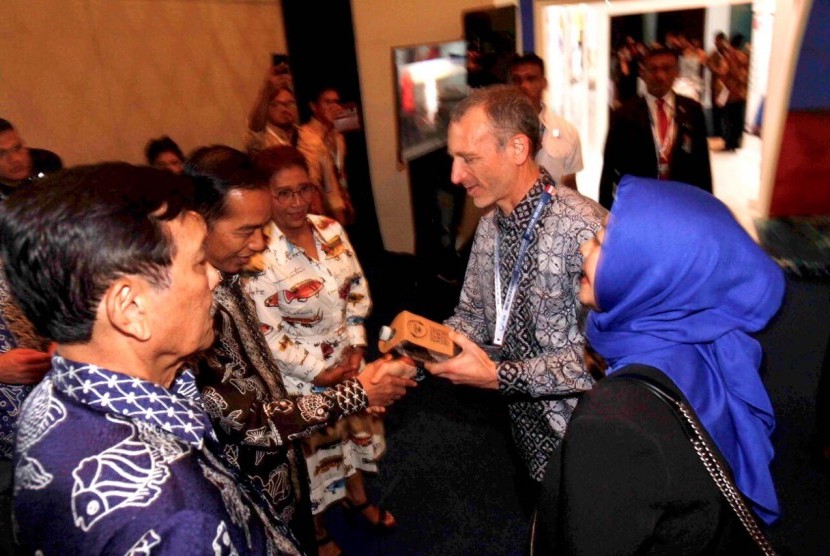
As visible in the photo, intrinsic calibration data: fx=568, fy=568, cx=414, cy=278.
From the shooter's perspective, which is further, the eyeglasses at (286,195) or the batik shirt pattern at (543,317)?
the eyeglasses at (286,195)

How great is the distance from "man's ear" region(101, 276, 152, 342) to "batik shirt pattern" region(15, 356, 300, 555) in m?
0.07

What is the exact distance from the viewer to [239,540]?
0.85 meters

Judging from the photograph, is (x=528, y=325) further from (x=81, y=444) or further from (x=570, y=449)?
(x=81, y=444)

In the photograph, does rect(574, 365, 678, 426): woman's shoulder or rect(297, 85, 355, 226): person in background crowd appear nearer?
rect(574, 365, 678, 426): woman's shoulder

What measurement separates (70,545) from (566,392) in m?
1.34

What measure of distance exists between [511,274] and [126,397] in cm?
130

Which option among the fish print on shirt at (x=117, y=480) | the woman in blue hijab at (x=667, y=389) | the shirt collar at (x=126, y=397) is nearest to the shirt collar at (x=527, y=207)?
the woman in blue hijab at (x=667, y=389)

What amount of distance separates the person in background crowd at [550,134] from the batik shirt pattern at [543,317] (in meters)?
2.07

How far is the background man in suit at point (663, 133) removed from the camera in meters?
3.98

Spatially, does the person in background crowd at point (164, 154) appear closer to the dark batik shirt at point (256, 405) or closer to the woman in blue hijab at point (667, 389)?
the dark batik shirt at point (256, 405)

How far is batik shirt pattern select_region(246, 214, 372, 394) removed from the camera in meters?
2.20

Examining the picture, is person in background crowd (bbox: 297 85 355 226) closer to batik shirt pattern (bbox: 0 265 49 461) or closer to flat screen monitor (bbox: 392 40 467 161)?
flat screen monitor (bbox: 392 40 467 161)

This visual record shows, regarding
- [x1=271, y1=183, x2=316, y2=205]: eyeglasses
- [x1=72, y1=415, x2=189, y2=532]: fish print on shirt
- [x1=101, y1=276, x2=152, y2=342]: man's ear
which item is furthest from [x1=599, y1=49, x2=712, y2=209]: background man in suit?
[x1=72, y1=415, x2=189, y2=532]: fish print on shirt

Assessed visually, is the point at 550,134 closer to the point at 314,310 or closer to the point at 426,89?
the point at 426,89
